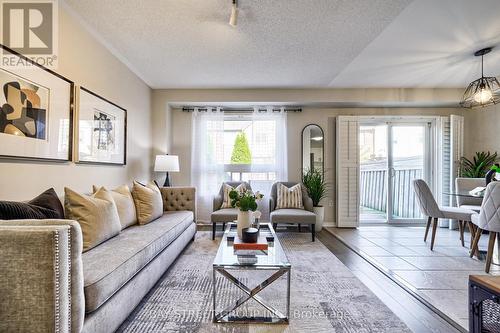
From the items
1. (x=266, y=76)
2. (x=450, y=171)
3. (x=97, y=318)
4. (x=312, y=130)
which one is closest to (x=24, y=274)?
(x=97, y=318)

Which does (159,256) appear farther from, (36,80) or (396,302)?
(396,302)

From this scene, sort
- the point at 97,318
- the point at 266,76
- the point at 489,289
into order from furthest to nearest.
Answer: the point at 266,76
the point at 97,318
the point at 489,289

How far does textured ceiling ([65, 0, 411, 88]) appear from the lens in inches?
91.7

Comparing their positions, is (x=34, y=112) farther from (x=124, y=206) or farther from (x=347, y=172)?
(x=347, y=172)

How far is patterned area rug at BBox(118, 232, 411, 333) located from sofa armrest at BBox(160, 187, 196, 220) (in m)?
1.07

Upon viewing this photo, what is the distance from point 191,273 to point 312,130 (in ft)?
11.7

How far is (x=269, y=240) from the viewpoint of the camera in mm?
2457

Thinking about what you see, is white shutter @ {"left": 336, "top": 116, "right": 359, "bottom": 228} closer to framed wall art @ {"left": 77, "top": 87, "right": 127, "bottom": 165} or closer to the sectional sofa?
framed wall art @ {"left": 77, "top": 87, "right": 127, "bottom": 165}

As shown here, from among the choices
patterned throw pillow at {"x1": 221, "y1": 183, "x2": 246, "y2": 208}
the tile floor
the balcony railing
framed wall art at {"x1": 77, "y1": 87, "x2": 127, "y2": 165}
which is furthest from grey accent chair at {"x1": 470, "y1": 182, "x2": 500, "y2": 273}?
framed wall art at {"x1": 77, "y1": 87, "x2": 127, "y2": 165}

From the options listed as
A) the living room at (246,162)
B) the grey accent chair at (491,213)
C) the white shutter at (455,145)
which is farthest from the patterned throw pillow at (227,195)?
the white shutter at (455,145)

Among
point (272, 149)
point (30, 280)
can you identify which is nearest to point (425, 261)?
point (272, 149)

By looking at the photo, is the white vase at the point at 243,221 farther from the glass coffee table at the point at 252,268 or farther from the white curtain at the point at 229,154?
the white curtain at the point at 229,154

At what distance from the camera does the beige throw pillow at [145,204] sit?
2.93m

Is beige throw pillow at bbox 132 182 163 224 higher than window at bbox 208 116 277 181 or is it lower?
lower
